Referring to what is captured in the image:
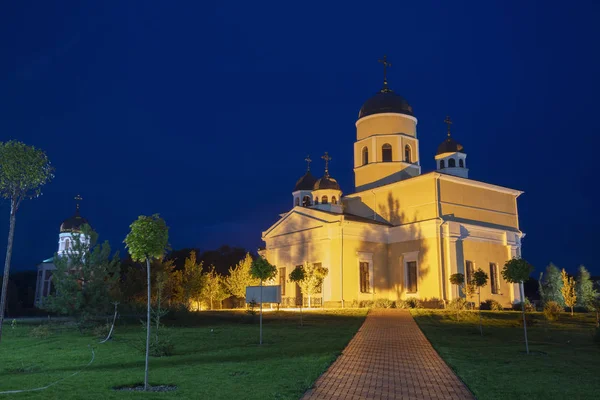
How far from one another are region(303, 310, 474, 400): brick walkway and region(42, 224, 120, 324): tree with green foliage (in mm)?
10161

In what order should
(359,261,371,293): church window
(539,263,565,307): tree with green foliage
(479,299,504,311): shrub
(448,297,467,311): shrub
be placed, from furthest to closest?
(539,263,565,307): tree with green foliage, (359,261,371,293): church window, (479,299,504,311): shrub, (448,297,467,311): shrub

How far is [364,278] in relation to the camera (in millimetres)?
36031

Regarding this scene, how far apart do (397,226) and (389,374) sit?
2737 cm

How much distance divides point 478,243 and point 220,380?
98.0ft

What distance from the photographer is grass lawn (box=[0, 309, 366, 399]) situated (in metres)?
8.46

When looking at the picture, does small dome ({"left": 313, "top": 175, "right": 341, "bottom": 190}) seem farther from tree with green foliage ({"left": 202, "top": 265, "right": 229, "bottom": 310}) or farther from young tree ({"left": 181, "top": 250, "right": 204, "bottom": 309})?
young tree ({"left": 181, "top": 250, "right": 204, "bottom": 309})

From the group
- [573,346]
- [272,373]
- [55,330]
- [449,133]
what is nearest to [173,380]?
[272,373]

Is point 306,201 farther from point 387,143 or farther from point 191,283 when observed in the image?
point 191,283

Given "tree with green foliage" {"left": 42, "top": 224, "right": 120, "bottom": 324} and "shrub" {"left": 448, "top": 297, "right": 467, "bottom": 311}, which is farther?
"shrub" {"left": 448, "top": 297, "right": 467, "bottom": 311}

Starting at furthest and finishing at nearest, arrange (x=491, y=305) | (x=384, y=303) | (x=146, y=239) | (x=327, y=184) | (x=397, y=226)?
(x=327, y=184) → (x=397, y=226) → (x=384, y=303) → (x=491, y=305) → (x=146, y=239)

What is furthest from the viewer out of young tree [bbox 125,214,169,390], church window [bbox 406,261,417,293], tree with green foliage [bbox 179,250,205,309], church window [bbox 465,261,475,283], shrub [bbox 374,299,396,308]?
tree with green foliage [bbox 179,250,205,309]

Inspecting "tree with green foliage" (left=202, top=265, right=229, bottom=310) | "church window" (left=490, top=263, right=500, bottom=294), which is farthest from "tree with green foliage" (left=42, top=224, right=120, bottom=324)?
"church window" (left=490, top=263, right=500, bottom=294)

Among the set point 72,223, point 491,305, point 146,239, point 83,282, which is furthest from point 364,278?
point 72,223

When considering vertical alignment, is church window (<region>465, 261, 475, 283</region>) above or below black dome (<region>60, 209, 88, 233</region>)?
below
